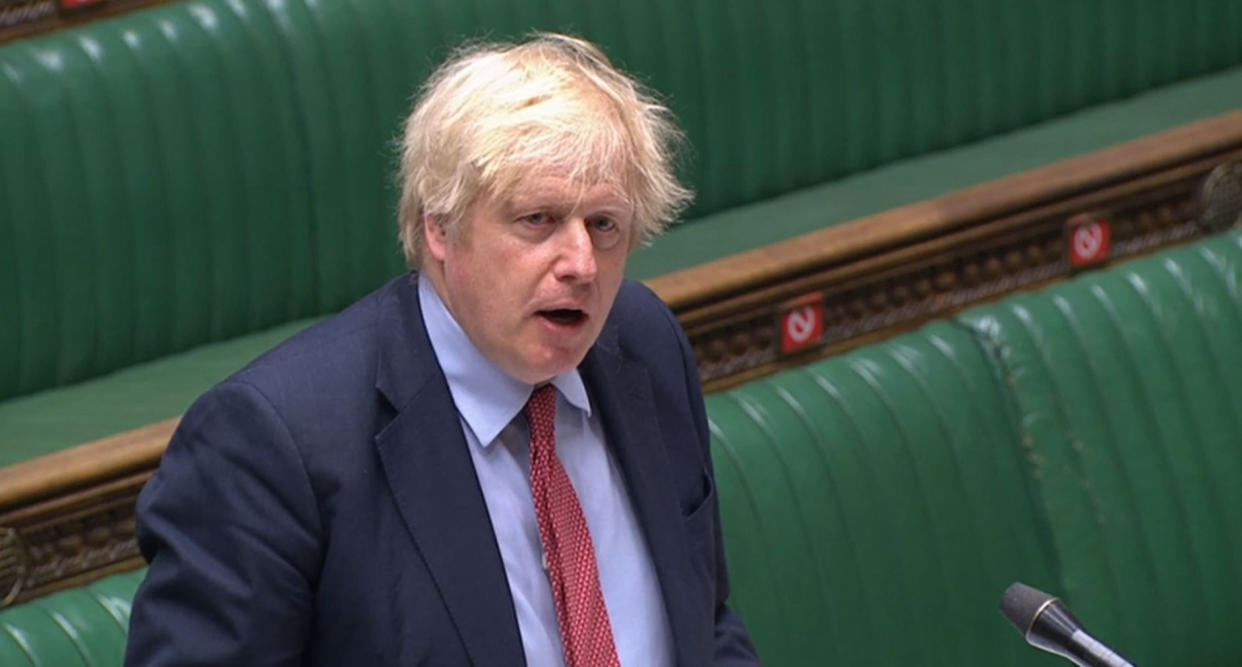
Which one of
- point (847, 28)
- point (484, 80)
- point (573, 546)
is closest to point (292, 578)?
point (573, 546)

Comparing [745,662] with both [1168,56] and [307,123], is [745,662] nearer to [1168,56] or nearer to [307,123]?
[307,123]

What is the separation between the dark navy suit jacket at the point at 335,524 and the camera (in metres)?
1.19

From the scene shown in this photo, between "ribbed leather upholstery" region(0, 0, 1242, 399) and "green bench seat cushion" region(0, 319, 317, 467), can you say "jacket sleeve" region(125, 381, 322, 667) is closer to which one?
"green bench seat cushion" region(0, 319, 317, 467)

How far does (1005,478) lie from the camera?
2.47m

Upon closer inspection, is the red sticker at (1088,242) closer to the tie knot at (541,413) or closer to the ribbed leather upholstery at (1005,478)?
the ribbed leather upholstery at (1005,478)

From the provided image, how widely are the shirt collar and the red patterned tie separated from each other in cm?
2

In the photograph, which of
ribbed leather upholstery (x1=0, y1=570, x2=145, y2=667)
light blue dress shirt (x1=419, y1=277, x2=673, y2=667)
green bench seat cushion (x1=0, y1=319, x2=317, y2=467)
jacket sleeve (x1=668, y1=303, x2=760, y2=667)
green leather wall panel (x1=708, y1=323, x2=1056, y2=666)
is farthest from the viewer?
green leather wall panel (x1=708, y1=323, x2=1056, y2=666)

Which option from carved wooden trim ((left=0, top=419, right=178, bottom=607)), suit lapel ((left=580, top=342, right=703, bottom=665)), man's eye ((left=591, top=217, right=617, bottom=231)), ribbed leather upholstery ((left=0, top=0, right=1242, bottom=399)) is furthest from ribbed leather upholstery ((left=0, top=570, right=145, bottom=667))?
man's eye ((left=591, top=217, right=617, bottom=231))

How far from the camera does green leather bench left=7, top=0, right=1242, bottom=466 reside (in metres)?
2.32

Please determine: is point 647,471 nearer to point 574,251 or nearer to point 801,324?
point 574,251

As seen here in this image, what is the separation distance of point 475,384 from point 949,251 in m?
1.33

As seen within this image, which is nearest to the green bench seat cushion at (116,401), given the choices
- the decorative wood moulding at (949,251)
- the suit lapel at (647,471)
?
the decorative wood moulding at (949,251)

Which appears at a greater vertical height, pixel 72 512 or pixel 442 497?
pixel 442 497

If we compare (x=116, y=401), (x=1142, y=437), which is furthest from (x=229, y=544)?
(x=1142, y=437)
